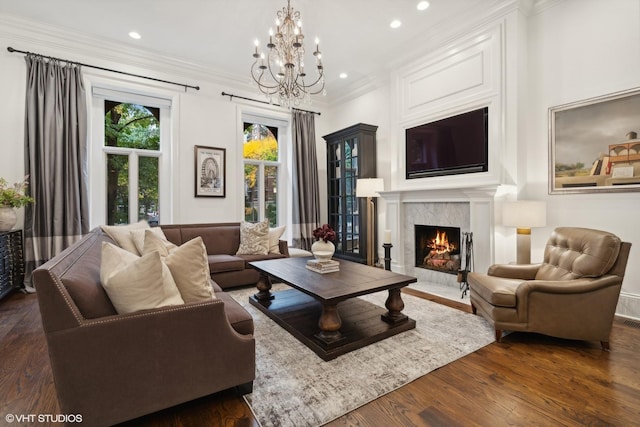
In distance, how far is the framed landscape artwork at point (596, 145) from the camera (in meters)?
2.80

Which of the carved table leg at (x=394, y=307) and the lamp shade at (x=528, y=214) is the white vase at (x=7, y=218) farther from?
the lamp shade at (x=528, y=214)

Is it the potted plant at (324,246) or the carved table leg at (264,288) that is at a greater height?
the potted plant at (324,246)

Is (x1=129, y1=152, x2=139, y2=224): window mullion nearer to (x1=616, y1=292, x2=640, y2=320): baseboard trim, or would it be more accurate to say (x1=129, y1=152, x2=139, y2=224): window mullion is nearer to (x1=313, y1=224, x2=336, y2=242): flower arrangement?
(x1=313, y1=224, x2=336, y2=242): flower arrangement

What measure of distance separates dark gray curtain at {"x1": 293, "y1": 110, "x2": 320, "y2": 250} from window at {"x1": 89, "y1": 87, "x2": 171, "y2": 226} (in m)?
2.15

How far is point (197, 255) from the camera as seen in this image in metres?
1.82

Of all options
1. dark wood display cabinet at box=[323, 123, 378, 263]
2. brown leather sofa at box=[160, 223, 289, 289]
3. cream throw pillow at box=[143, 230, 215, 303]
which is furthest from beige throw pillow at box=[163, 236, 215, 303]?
dark wood display cabinet at box=[323, 123, 378, 263]

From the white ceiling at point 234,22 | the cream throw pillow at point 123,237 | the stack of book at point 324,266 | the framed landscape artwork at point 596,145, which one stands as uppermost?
the white ceiling at point 234,22

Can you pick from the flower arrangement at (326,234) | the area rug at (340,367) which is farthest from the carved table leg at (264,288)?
the flower arrangement at (326,234)

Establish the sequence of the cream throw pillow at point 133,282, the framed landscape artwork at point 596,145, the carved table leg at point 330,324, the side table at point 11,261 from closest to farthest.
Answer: the cream throw pillow at point 133,282
the carved table leg at point 330,324
the framed landscape artwork at point 596,145
the side table at point 11,261

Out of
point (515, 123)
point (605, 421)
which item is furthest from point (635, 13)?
point (605, 421)

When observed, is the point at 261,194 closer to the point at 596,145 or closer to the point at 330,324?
the point at 330,324

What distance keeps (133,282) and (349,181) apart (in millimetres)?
4391

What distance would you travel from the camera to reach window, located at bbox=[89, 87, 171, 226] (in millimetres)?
4402

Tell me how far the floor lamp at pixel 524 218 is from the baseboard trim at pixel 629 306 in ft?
2.76
